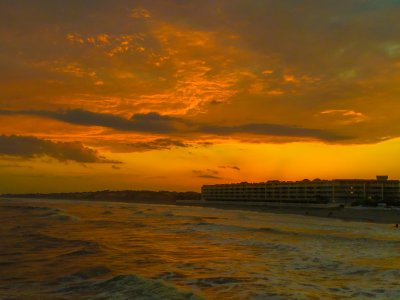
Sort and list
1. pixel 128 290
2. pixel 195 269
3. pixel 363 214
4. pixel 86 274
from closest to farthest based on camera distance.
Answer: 1. pixel 128 290
2. pixel 86 274
3. pixel 195 269
4. pixel 363 214

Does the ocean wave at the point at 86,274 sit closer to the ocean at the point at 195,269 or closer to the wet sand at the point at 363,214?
the ocean at the point at 195,269

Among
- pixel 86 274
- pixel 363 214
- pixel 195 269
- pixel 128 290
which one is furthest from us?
pixel 363 214

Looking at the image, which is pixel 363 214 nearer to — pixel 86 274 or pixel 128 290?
pixel 86 274

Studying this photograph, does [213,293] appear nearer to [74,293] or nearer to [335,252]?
[74,293]

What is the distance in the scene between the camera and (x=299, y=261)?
2172 cm

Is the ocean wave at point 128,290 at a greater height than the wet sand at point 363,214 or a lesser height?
greater

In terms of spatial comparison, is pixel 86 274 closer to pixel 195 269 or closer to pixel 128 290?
pixel 128 290

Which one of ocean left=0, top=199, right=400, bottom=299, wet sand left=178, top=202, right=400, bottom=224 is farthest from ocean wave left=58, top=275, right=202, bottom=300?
wet sand left=178, top=202, right=400, bottom=224

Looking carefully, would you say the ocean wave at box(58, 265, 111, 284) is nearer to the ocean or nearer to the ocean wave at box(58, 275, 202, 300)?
the ocean

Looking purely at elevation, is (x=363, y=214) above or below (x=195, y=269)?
below

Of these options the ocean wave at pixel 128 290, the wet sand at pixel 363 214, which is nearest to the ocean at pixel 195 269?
the ocean wave at pixel 128 290

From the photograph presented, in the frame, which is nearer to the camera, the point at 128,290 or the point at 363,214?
the point at 128,290

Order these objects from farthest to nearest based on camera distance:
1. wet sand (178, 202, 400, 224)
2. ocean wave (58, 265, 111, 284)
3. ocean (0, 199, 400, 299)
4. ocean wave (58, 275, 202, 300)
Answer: wet sand (178, 202, 400, 224)
ocean wave (58, 265, 111, 284)
ocean (0, 199, 400, 299)
ocean wave (58, 275, 202, 300)

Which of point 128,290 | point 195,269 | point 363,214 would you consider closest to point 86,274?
point 128,290
